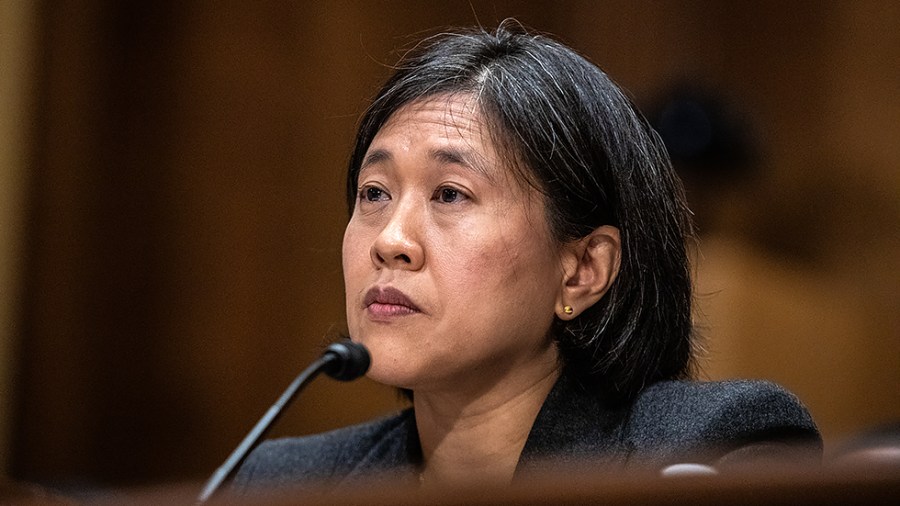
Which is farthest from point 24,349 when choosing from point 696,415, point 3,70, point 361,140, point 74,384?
point 696,415

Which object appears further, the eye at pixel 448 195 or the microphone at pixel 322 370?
the eye at pixel 448 195

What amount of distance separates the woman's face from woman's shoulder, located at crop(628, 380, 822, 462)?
10.7 inches

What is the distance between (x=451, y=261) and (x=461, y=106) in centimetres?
29

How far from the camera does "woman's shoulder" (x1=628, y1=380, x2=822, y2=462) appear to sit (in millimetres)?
1825

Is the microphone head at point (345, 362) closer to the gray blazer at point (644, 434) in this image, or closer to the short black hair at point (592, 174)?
the gray blazer at point (644, 434)

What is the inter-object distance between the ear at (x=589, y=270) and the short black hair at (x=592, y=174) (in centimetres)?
1

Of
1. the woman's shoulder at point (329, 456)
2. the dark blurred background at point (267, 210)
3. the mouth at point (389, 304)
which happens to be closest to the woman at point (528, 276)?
the mouth at point (389, 304)

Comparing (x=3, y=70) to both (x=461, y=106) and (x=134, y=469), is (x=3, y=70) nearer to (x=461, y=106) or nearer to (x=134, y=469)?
(x=134, y=469)

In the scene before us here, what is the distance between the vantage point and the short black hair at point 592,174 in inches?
78.4

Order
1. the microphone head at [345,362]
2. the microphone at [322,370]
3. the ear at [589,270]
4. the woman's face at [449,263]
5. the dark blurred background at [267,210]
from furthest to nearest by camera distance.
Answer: the dark blurred background at [267,210] < the ear at [589,270] < the woman's face at [449,263] < the microphone head at [345,362] < the microphone at [322,370]

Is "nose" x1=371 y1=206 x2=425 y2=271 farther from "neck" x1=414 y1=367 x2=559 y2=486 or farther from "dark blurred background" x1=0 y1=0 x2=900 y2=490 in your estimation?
"dark blurred background" x1=0 y1=0 x2=900 y2=490

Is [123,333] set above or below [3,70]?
below

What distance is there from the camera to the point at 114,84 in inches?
170

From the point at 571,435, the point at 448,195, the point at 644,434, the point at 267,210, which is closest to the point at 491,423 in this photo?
the point at 571,435
